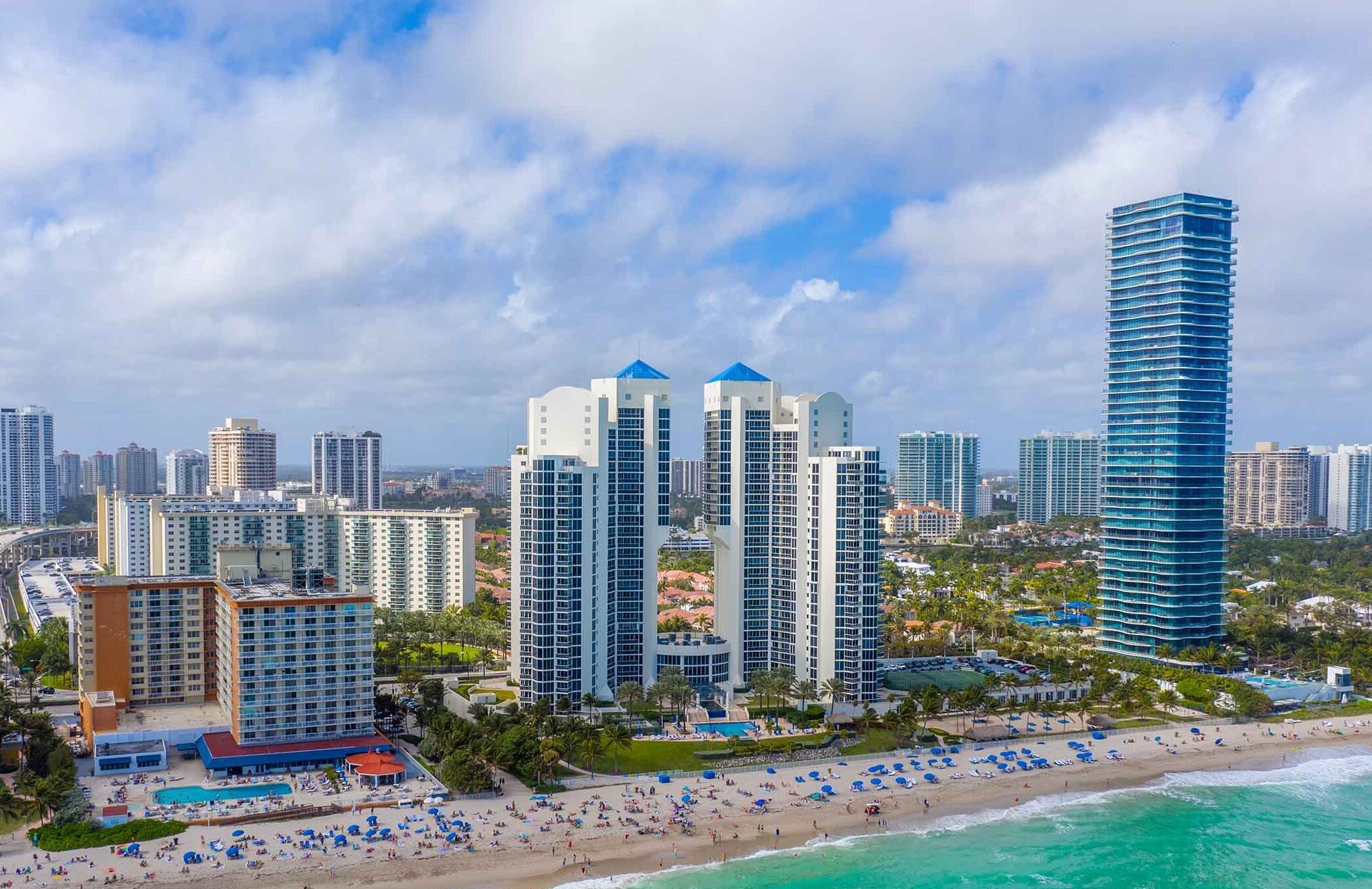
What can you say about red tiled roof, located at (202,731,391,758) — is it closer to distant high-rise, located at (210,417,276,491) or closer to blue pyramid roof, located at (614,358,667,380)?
blue pyramid roof, located at (614,358,667,380)

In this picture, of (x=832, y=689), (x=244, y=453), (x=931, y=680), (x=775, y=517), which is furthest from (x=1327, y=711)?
(x=244, y=453)

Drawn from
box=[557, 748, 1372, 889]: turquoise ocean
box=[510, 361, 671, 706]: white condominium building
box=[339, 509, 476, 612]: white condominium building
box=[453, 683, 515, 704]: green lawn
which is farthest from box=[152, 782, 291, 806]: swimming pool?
box=[339, 509, 476, 612]: white condominium building

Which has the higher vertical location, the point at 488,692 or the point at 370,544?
the point at 370,544

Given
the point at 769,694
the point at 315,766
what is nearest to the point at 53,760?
the point at 315,766

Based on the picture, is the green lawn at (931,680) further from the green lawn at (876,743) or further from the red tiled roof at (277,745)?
the red tiled roof at (277,745)

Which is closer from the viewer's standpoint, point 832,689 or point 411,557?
point 832,689

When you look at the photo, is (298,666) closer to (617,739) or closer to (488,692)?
(488,692)

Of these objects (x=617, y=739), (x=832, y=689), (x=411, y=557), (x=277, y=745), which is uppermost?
(x=411, y=557)
